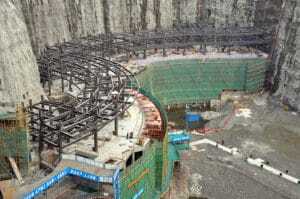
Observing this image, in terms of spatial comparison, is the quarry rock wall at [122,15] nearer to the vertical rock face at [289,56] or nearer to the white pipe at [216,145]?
the vertical rock face at [289,56]

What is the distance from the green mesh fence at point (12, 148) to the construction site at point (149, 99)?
3.3 inches

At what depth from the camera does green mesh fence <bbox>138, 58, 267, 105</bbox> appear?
8075 centimetres

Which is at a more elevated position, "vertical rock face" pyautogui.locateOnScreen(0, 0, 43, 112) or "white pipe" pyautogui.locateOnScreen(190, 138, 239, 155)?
"vertical rock face" pyautogui.locateOnScreen(0, 0, 43, 112)

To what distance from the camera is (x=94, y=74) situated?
60.8m

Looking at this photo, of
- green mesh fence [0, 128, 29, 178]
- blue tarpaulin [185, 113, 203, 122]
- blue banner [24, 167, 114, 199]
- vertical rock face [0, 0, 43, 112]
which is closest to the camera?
Result: blue banner [24, 167, 114, 199]

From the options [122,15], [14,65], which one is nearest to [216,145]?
[14,65]

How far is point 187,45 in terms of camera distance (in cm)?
8738

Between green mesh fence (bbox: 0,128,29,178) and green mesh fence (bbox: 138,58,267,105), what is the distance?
42180mm

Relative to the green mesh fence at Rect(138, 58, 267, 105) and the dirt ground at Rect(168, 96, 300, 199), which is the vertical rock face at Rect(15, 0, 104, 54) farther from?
the dirt ground at Rect(168, 96, 300, 199)

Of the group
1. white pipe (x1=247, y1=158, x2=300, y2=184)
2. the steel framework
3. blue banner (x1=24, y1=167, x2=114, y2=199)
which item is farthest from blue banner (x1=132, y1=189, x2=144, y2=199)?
white pipe (x1=247, y1=158, x2=300, y2=184)

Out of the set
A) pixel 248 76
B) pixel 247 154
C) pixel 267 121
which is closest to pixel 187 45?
pixel 248 76

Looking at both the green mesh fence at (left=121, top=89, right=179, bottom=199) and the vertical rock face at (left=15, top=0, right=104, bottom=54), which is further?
the vertical rock face at (left=15, top=0, right=104, bottom=54)

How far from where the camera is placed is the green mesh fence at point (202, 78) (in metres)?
80.8

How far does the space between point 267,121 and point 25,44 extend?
123 feet
